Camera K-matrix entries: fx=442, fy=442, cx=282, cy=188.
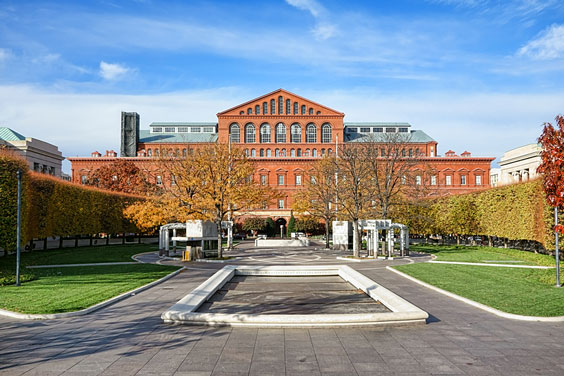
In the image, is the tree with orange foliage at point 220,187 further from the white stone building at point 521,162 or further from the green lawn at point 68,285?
the white stone building at point 521,162

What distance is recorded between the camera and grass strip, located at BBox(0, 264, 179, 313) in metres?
13.7

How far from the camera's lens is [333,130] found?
291 feet

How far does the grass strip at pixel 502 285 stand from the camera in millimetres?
13586

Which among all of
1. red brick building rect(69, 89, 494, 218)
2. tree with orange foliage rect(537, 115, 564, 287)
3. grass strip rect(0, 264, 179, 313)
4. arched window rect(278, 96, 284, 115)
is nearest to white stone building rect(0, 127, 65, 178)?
red brick building rect(69, 89, 494, 218)

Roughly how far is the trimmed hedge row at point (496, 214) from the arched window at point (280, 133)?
142 ft

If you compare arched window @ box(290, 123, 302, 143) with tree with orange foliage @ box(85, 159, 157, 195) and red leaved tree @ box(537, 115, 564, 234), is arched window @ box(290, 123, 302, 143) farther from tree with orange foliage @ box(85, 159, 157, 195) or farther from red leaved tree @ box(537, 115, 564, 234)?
red leaved tree @ box(537, 115, 564, 234)

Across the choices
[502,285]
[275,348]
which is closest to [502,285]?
[502,285]

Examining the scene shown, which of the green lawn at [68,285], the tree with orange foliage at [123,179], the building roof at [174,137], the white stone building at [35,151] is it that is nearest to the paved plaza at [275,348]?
the green lawn at [68,285]

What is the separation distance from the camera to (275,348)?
9.44 metres

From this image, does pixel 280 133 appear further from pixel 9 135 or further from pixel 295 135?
pixel 9 135

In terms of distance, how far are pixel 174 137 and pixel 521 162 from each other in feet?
220

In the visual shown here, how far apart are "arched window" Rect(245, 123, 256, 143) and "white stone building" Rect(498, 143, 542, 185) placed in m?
45.6

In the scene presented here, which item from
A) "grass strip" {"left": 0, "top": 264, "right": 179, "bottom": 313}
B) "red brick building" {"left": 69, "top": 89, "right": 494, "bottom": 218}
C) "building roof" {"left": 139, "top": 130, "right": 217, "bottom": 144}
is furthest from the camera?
"building roof" {"left": 139, "top": 130, "right": 217, "bottom": 144}

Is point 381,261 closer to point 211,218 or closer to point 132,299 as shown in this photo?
point 211,218
